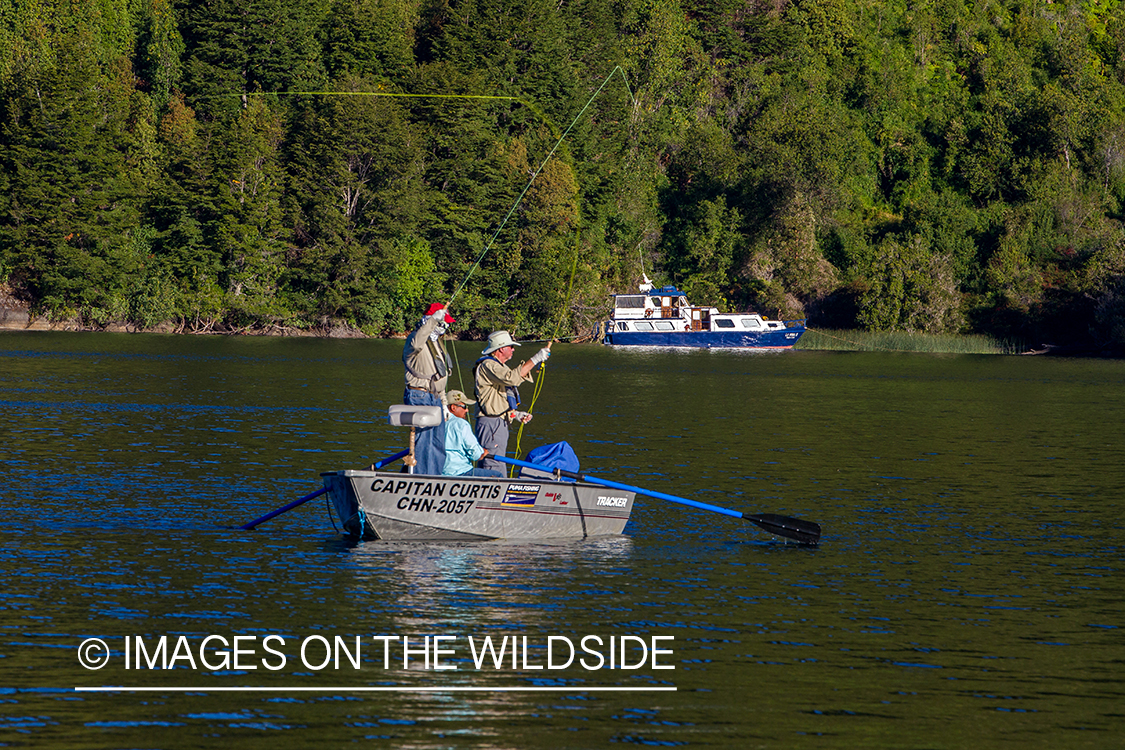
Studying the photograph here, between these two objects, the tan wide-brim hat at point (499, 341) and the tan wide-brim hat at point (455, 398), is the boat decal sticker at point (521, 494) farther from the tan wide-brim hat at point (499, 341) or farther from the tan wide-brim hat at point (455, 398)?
the tan wide-brim hat at point (499, 341)

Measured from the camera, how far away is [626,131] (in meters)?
102

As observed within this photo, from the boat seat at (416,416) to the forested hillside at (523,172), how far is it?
61.8 metres

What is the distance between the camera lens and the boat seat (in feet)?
54.1

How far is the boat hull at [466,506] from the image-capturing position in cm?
1680

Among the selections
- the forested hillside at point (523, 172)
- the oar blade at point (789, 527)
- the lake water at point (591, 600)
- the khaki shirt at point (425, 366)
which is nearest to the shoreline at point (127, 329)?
the forested hillside at point (523, 172)

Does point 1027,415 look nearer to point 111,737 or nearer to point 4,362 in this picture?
point 111,737

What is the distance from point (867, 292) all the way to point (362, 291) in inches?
1416

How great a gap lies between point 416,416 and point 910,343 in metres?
73.7

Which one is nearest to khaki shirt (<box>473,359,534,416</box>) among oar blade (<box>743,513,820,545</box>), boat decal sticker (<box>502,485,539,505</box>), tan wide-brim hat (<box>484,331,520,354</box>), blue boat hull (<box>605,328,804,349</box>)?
tan wide-brim hat (<box>484,331,520,354</box>)

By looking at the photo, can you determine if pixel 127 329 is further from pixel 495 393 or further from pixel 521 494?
pixel 521 494

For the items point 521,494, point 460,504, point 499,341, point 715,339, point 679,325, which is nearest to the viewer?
point 460,504

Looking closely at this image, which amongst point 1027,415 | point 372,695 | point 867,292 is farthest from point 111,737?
point 867,292
